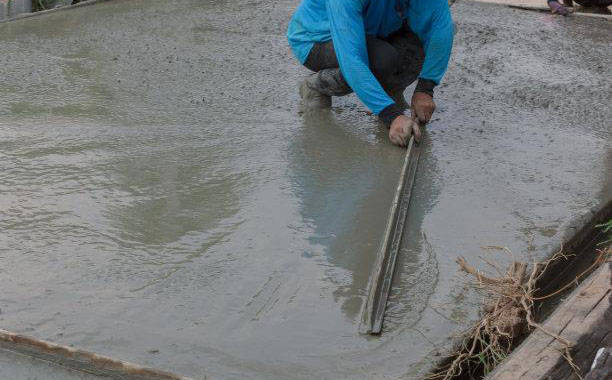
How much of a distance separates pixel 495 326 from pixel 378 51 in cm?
191

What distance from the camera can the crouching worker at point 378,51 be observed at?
11.9ft

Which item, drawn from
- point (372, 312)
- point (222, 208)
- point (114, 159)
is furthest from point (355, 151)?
point (372, 312)

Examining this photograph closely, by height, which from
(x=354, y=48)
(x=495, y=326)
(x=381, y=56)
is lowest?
(x=495, y=326)

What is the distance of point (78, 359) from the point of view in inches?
89.9

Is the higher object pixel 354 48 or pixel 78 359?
pixel 354 48

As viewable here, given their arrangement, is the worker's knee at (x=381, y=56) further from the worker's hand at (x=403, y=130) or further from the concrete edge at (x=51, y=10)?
the concrete edge at (x=51, y=10)

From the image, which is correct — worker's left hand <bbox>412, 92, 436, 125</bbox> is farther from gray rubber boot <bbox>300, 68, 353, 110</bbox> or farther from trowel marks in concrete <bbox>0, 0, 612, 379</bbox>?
gray rubber boot <bbox>300, 68, 353, 110</bbox>

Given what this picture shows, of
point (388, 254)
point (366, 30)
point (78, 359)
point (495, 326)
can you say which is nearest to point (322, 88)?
point (366, 30)

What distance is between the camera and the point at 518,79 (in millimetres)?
4871

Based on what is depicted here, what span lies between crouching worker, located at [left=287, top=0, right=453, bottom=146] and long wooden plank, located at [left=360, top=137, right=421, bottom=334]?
333 millimetres

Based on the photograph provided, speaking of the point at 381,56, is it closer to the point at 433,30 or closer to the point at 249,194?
the point at 433,30

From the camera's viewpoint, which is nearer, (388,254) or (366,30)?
(388,254)

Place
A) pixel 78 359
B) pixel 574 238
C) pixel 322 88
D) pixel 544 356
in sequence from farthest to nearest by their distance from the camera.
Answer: pixel 322 88, pixel 574 238, pixel 78 359, pixel 544 356

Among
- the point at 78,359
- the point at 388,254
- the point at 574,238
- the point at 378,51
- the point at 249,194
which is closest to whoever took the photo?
the point at 78,359
